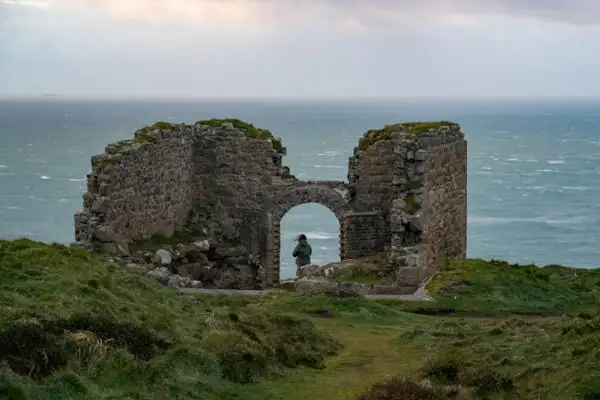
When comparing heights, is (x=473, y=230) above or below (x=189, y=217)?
below

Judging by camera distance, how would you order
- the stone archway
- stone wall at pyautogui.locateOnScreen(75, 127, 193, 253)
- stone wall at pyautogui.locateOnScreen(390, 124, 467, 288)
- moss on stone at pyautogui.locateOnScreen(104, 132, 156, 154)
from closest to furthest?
stone wall at pyautogui.locateOnScreen(75, 127, 193, 253) < moss on stone at pyautogui.locateOnScreen(104, 132, 156, 154) < stone wall at pyautogui.locateOnScreen(390, 124, 467, 288) < the stone archway

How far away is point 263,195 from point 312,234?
43406 mm

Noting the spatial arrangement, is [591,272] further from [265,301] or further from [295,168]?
[295,168]

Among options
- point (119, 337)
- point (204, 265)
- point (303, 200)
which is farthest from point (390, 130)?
point (119, 337)

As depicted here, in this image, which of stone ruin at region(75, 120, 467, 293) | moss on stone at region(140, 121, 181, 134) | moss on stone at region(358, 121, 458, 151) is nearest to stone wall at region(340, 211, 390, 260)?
stone ruin at region(75, 120, 467, 293)

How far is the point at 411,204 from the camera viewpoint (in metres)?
23.8

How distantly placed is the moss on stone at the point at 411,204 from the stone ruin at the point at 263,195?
25 mm

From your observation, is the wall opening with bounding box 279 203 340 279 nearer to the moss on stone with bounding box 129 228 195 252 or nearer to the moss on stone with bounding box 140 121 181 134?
the moss on stone with bounding box 129 228 195 252

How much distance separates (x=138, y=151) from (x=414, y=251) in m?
7.21

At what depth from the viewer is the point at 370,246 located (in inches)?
1043

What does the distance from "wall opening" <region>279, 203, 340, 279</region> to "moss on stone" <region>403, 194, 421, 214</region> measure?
2831 centimetres

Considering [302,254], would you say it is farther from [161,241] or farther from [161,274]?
[161,274]

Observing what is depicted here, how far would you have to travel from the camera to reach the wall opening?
58.2 metres

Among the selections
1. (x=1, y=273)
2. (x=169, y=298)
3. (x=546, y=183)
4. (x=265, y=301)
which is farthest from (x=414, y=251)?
(x=546, y=183)
